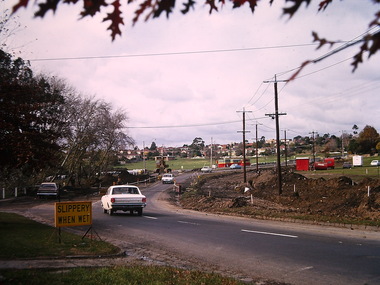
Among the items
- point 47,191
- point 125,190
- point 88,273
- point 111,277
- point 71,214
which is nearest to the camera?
point 111,277

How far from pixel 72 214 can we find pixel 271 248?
5.86 m

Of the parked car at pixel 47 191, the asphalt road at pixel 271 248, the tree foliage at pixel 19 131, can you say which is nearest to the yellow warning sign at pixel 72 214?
the asphalt road at pixel 271 248

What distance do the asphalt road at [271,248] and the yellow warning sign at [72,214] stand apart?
1695 millimetres

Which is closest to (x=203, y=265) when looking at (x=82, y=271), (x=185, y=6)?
(x=82, y=271)

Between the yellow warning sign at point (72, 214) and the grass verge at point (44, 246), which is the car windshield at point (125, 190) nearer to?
the grass verge at point (44, 246)

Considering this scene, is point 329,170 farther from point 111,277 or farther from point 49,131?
point 111,277

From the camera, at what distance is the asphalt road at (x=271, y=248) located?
27.7ft

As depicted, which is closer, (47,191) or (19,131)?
(19,131)

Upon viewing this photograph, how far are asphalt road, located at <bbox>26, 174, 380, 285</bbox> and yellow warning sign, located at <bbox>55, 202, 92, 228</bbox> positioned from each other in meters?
1.70

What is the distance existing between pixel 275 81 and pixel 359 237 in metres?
20.3

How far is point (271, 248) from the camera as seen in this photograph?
11.4 metres

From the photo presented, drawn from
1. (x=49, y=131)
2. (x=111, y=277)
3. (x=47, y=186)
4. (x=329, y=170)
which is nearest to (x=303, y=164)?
(x=329, y=170)

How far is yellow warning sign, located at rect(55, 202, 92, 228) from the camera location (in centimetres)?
1166

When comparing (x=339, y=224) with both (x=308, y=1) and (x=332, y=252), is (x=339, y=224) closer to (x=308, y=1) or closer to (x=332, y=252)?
(x=332, y=252)
